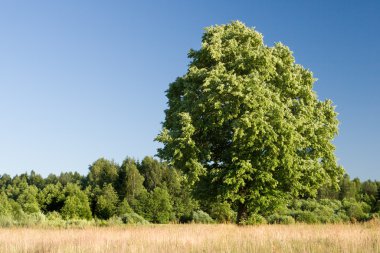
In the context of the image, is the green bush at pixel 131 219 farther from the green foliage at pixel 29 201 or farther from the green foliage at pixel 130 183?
the green foliage at pixel 130 183

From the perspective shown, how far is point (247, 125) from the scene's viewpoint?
2405 centimetres

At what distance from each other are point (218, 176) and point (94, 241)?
12.5 m

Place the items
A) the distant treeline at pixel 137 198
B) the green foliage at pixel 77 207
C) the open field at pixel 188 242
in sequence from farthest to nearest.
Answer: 1. the green foliage at pixel 77 207
2. the distant treeline at pixel 137 198
3. the open field at pixel 188 242

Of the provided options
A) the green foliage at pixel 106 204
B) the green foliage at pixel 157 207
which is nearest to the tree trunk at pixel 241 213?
the green foliage at pixel 157 207

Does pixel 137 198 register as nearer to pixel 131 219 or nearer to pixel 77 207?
pixel 77 207

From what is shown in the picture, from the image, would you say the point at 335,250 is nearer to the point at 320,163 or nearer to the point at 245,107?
the point at 245,107

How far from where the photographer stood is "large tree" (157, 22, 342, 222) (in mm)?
25172

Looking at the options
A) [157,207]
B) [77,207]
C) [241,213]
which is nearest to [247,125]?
[241,213]

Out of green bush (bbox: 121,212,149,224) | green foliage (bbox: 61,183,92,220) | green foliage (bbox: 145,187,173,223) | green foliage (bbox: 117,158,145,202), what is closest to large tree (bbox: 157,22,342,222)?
green bush (bbox: 121,212,149,224)

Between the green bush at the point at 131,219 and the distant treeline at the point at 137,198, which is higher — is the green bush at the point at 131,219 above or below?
below

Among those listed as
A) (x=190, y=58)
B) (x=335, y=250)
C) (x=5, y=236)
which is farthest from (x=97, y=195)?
(x=335, y=250)

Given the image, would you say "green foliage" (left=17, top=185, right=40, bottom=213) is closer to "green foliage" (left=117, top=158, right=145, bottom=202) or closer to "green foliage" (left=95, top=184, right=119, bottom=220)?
"green foliage" (left=95, top=184, right=119, bottom=220)

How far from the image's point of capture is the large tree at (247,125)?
25.2 m

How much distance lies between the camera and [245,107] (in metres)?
25.6
